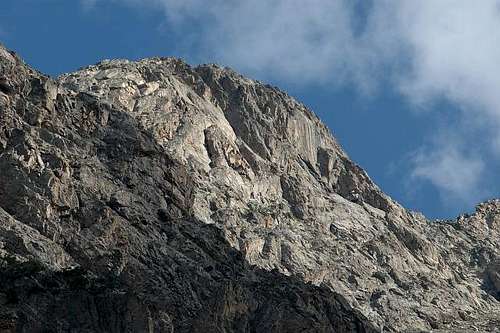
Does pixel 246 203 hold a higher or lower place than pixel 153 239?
higher

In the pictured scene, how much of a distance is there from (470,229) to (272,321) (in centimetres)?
10394

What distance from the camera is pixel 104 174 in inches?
3750

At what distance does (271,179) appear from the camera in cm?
15150

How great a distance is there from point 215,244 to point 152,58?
7787 centimetres

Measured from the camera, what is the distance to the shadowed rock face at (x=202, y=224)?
254 feet

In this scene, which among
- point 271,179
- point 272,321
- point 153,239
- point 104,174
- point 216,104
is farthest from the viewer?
point 216,104

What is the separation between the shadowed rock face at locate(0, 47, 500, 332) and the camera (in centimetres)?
7744

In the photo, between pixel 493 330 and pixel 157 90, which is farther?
pixel 157 90

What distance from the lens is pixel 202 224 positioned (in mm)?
99812

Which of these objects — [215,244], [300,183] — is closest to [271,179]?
[300,183]

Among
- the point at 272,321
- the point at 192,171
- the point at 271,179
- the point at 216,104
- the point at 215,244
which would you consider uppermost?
the point at 216,104

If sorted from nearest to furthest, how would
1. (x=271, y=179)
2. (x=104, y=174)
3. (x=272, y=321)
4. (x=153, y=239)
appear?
(x=272, y=321), (x=153, y=239), (x=104, y=174), (x=271, y=179)

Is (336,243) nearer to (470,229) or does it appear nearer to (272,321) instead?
(470,229)

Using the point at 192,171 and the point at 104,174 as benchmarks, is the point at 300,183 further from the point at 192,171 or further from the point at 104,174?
the point at 104,174
